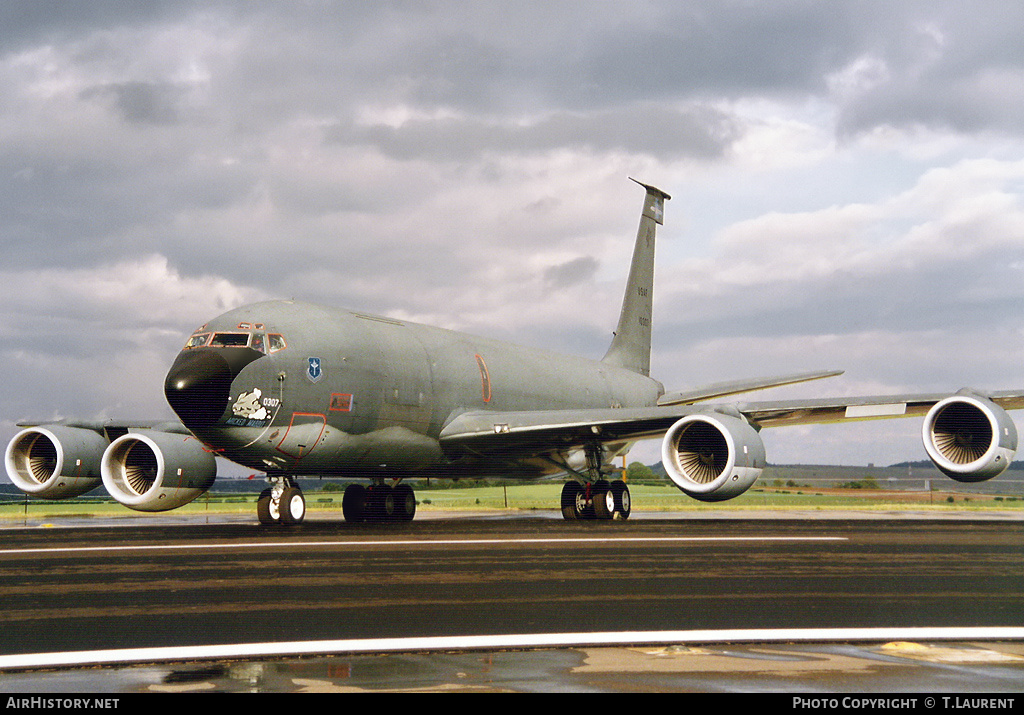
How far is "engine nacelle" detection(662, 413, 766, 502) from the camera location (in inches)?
707

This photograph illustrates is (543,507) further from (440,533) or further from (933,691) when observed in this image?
(933,691)

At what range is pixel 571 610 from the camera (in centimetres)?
723

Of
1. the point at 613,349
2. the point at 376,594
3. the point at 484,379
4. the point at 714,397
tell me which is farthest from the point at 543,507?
the point at 376,594

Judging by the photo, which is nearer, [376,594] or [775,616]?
[775,616]

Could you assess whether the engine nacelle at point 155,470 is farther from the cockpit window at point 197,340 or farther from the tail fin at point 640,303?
the tail fin at point 640,303

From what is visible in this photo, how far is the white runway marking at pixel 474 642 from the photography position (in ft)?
17.7

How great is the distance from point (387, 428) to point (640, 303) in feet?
Result: 52.4

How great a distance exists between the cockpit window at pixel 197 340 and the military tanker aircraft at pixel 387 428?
0.05 metres

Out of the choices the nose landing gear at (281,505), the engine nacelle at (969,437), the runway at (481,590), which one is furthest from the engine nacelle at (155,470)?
the engine nacelle at (969,437)

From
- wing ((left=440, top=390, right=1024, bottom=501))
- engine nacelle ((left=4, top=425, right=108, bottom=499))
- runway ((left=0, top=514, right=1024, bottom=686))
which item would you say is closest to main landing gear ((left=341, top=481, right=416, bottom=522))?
wing ((left=440, top=390, right=1024, bottom=501))

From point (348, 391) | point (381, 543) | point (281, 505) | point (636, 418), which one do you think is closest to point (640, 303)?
point (636, 418)

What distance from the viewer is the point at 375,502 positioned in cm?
2303

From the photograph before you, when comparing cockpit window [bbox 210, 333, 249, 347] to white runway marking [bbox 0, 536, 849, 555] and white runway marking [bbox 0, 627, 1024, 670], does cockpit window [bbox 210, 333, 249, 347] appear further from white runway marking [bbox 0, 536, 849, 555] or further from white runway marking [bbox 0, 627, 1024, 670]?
white runway marking [bbox 0, 627, 1024, 670]
